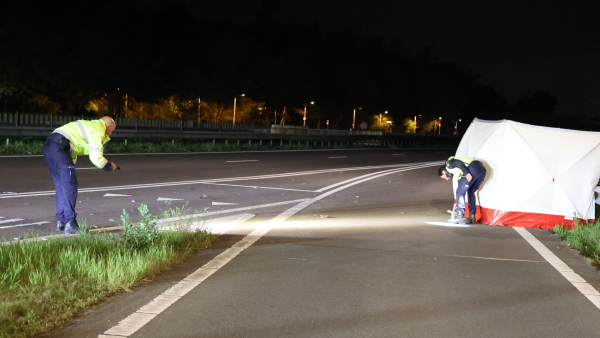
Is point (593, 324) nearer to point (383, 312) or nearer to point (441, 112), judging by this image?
point (383, 312)

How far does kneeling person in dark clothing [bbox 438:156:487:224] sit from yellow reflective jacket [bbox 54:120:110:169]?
5.92 meters

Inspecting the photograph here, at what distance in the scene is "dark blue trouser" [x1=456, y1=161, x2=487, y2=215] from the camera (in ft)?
34.8

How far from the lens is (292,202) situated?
43.0 feet

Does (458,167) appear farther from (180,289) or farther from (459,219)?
(180,289)

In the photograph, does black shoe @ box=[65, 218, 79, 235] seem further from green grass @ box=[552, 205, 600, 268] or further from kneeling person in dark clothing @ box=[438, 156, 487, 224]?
green grass @ box=[552, 205, 600, 268]

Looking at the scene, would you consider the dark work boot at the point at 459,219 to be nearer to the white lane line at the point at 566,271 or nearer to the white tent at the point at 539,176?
the white tent at the point at 539,176

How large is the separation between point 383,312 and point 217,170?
15.6m

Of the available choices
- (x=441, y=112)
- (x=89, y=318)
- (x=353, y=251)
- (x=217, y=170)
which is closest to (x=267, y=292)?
(x=89, y=318)

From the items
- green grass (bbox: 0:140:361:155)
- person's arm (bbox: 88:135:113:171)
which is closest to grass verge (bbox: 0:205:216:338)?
person's arm (bbox: 88:135:113:171)

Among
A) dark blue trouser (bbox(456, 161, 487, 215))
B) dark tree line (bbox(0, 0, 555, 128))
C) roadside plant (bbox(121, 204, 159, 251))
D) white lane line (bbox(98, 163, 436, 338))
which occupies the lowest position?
white lane line (bbox(98, 163, 436, 338))

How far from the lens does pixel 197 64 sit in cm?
8312

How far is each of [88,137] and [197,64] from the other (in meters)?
77.2

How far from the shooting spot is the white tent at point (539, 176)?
34.6ft

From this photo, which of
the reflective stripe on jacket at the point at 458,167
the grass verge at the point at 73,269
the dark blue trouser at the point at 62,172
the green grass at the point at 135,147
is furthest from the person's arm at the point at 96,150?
the green grass at the point at 135,147
